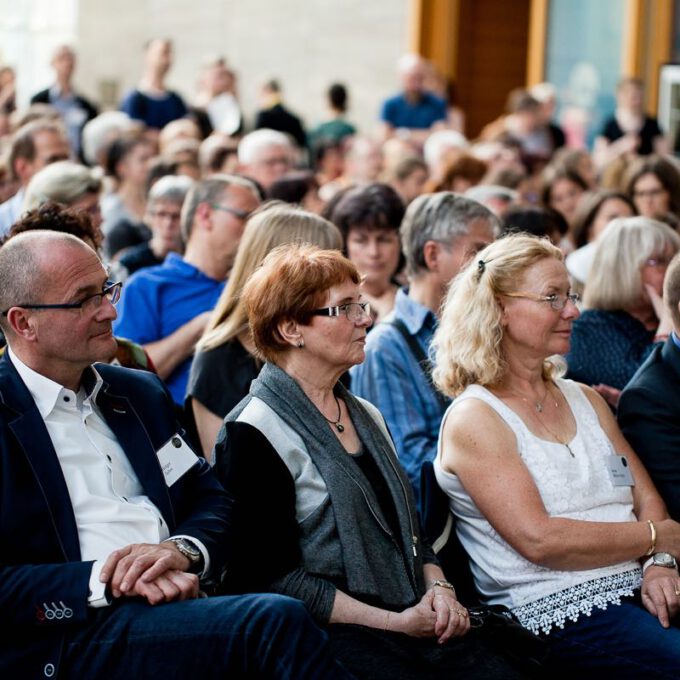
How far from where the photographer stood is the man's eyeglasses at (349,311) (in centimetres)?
346

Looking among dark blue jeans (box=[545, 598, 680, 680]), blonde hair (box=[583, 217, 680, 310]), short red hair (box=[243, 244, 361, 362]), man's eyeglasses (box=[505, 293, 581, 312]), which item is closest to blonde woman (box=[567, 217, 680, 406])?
blonde hair (box=[583, 217, 680, 310])

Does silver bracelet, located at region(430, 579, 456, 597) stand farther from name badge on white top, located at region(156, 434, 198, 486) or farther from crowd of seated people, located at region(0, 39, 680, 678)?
name badge on white top, located at region(156, 434, 198, 486)

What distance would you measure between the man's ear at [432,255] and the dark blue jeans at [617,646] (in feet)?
4.84

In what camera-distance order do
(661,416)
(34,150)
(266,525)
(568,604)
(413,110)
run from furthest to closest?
(413,110) < (34,150) < (661,416) < (568,604) < (266,525)

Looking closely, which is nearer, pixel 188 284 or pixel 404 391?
pixel 404 391

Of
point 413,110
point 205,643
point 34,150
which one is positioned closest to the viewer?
point 205,643

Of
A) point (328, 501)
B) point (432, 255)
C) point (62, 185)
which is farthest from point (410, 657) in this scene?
point (62, 185)

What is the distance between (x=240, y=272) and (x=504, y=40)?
12.5 meters

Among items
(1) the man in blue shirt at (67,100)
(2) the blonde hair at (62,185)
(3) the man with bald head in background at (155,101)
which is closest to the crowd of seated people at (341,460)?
(2) the blonde hair at (62,185)

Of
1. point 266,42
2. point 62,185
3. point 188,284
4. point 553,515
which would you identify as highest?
point 266,42

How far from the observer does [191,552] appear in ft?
10.3

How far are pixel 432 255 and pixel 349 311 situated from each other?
3.87 ft

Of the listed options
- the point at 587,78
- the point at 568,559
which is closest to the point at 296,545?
the point at 568,559

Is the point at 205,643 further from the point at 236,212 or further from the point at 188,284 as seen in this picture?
the point at 236,212
